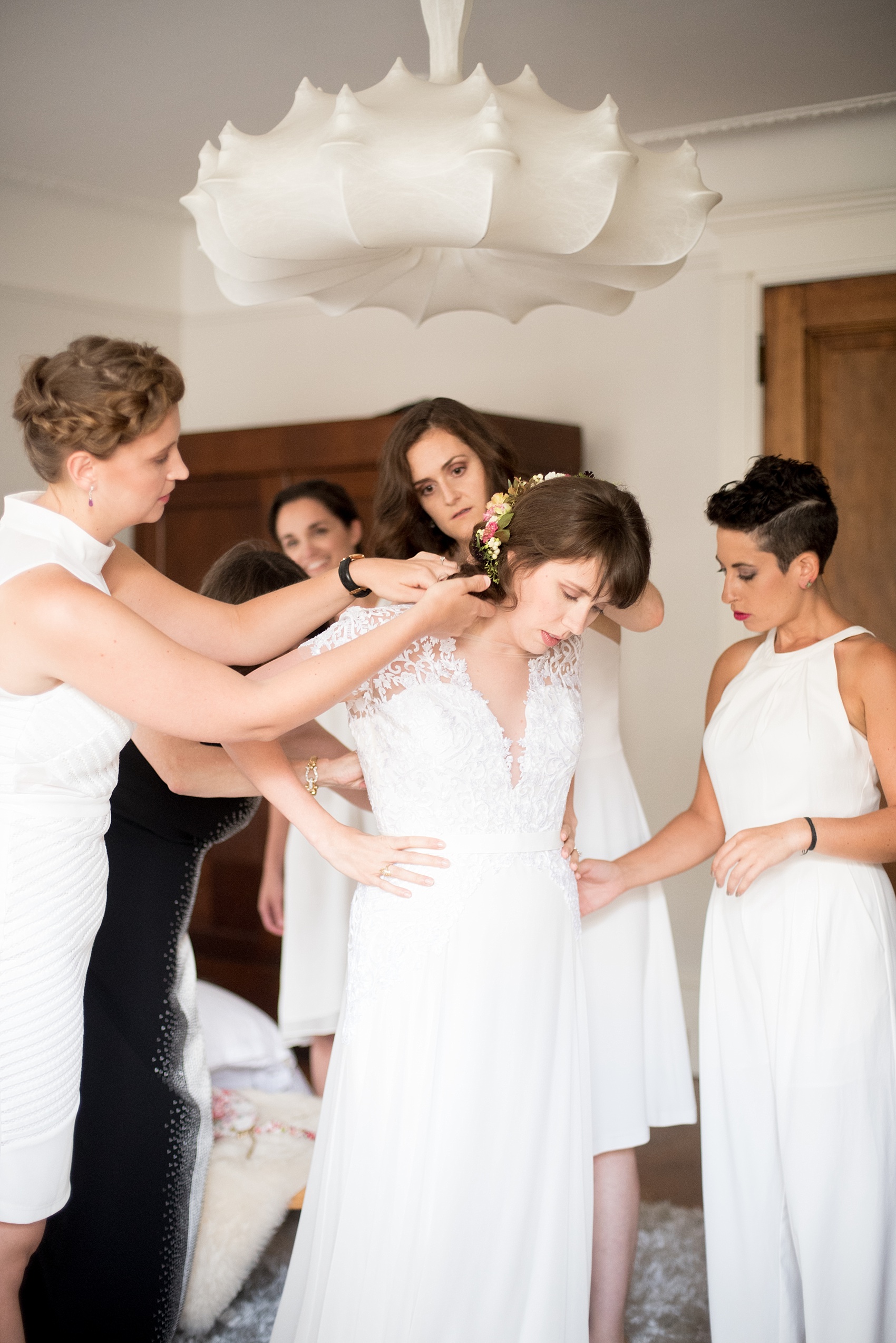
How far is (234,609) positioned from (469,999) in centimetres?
80

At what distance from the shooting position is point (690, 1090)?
238 cm

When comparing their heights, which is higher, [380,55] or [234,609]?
[380,55]

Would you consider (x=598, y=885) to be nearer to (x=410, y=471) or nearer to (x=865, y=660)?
(x=865, y=660)

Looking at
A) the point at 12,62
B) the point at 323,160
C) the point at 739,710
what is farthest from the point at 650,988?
the point at 12,62

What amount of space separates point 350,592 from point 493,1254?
109cm

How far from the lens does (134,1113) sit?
83.0 inches

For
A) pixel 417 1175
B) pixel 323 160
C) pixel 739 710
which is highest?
pixel 323 160

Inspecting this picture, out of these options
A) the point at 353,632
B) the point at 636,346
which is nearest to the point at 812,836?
the point at 353,632

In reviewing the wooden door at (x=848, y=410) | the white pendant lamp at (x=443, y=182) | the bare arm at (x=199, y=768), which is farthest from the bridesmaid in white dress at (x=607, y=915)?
the wooden door at (x=848, y=410)

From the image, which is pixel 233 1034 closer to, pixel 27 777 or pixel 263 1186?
pixel 263 1186

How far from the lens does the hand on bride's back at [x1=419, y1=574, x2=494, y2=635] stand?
68.8 inches

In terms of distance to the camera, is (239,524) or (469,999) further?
(239,524)

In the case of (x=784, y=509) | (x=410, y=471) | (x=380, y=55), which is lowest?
(x=784, y=509)

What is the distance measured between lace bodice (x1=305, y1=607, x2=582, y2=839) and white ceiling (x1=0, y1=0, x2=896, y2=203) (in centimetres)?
217
